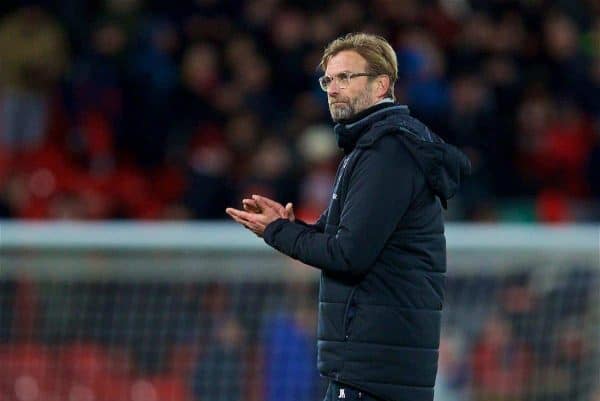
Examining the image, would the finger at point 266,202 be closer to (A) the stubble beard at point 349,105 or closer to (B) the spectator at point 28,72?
(A) the stubble beard at point 349,105

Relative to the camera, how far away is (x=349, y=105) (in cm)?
405

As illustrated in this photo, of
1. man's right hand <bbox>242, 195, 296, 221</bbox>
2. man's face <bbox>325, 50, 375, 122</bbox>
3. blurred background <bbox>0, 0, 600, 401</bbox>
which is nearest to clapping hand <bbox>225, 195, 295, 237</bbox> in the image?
man's right hand <bbox>242, 195, 296, 221</bbox>

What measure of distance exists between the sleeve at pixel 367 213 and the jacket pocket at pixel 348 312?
0.08 meters

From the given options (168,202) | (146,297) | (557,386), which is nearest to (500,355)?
(557,386)

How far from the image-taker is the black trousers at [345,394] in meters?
3.95

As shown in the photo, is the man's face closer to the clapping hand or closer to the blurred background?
the clapping hand

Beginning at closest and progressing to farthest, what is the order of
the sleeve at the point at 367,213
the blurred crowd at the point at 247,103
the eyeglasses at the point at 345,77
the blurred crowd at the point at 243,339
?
the sleeve at the point at 367,213 → the eyeglasses at the point at 345,77 → the blurred crowd at the point at 243,339 → the blurred crowd at the point at 247,103

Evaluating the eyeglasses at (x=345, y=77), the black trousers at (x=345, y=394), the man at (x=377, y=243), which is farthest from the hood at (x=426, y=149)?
the black trousers at (x=345, y=394)

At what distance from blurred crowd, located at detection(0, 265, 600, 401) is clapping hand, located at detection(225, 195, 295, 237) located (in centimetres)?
284

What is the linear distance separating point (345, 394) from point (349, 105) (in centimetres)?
82

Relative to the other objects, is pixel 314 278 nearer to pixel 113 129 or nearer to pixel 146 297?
pixel 146 297

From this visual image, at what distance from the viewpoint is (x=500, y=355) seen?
279 inches

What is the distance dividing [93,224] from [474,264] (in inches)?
76.8

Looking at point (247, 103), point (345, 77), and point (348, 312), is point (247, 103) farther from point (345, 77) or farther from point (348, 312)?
point (348, 312)
